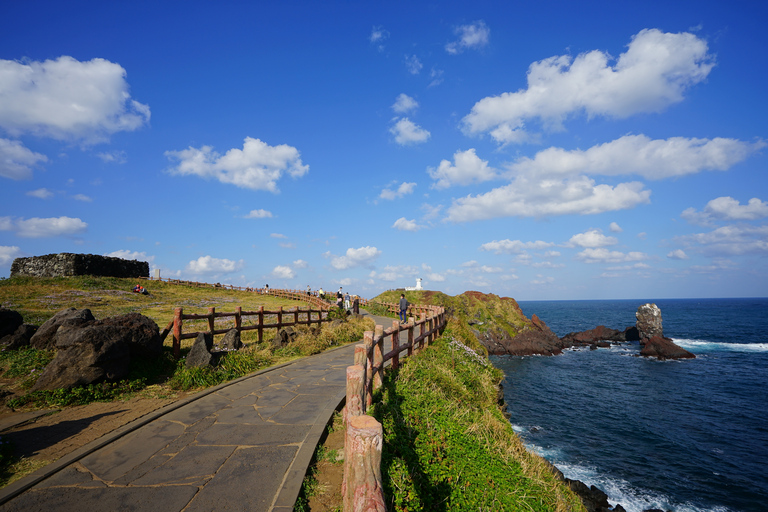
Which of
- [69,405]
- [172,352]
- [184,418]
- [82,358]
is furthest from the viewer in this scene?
[172,352]

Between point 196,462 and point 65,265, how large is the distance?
42702 mm

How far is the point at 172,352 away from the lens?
33.7 feet

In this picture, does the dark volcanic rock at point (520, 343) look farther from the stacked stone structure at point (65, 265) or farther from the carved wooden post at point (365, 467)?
the stacked stone structure at point (65, 265)

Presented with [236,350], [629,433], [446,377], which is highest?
[236,350]

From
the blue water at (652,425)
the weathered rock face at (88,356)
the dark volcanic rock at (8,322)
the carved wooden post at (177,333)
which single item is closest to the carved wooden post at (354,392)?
the weathered rock face at (88,356)

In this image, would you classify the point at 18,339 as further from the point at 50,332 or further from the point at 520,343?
the point at 520,343

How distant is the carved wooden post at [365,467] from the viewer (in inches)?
114

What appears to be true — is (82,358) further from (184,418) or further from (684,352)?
(684,352)

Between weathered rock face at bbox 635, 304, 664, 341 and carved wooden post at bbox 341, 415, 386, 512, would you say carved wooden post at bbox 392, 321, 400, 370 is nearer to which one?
carved wooden post at bbox 341, 415, 386, 512

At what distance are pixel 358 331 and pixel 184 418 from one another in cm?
1158

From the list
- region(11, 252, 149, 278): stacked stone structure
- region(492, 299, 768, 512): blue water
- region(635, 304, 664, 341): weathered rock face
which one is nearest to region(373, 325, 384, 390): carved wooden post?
region(492, 299, 768, 512): blue water

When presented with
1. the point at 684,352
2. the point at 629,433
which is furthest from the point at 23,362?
the point at 684,352

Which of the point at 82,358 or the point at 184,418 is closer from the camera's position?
the point at 184,418

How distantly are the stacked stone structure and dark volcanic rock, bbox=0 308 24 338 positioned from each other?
30.9 meters
